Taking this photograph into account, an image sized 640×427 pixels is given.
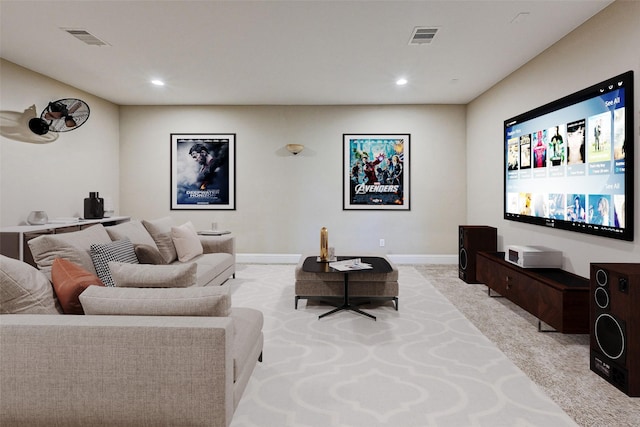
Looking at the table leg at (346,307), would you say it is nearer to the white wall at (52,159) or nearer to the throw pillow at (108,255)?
the throw pillow at (108,255)

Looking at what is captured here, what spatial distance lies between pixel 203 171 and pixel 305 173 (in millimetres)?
1756

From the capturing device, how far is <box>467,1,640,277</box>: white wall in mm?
3029

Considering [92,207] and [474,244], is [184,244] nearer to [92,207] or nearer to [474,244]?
[92,207]

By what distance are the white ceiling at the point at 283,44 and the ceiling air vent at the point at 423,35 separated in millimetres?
57

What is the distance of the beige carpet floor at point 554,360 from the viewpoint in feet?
7.18

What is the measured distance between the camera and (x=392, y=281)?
13.5 feet

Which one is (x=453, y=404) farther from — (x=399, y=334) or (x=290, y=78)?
(x=290, y=78)

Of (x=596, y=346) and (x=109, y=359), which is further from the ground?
(x=109, y=359)

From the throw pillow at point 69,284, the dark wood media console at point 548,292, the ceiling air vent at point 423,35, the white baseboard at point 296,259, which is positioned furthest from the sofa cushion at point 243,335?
the white baseboard at point 296,259

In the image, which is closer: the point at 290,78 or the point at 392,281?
the point at 392,281

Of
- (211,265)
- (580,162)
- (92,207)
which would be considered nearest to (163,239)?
(211,265)

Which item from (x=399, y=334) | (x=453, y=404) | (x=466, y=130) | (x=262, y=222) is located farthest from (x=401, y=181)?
(x=453, y=404)

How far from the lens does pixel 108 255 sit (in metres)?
3.23

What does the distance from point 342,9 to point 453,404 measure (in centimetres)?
297
